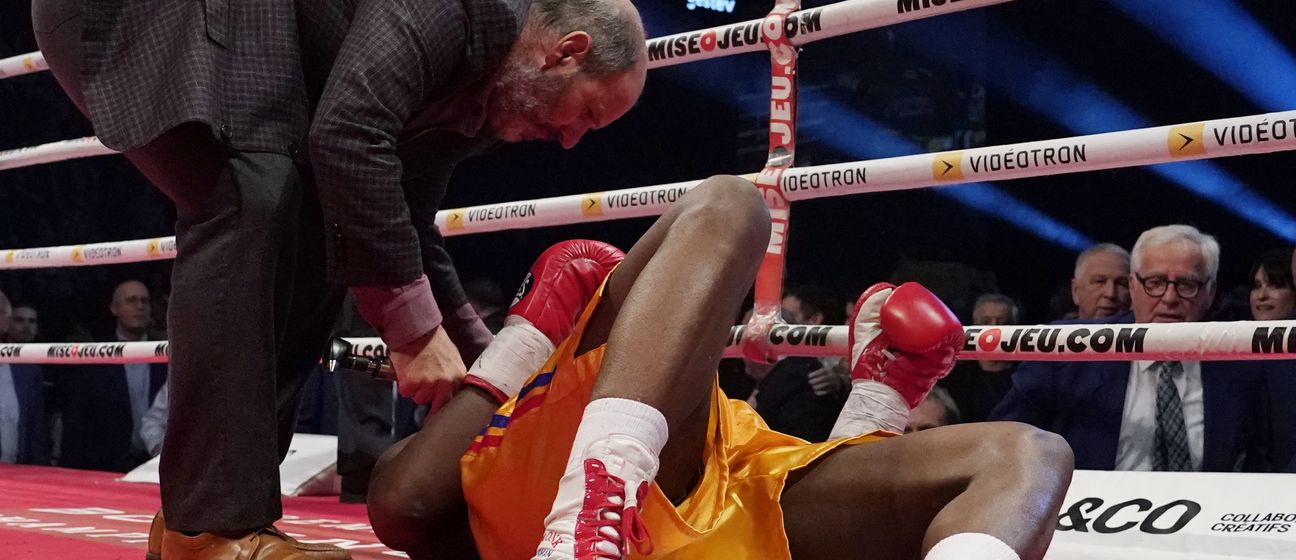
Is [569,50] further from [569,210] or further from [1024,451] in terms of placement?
[569,210]

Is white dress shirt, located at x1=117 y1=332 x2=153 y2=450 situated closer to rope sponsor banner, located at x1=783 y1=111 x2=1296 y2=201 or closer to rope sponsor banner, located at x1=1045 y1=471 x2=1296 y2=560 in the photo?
rope sponsor banner, located at x1=783 y1=111 x2=1296 y2=201

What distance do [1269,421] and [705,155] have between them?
3.40 meters

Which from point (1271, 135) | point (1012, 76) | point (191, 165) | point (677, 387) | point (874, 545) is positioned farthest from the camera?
point (1012, 76)

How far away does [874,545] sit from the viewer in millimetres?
999

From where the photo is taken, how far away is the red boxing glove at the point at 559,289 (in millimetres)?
1172

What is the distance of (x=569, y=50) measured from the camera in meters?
1.13

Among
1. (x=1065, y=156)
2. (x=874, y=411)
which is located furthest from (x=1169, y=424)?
(x=874, y=411)

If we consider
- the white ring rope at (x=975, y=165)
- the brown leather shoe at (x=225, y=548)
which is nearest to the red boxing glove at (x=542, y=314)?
the brown leather shoe at (x=225, y=548)

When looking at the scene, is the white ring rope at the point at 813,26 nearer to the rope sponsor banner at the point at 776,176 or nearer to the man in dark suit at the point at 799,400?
the rope sponsor banner at the point at 776,176

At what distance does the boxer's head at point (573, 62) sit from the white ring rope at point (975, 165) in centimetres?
36

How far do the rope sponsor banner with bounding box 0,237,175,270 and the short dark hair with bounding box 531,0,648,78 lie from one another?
4.07ft

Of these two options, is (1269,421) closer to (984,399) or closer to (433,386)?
(984,399)

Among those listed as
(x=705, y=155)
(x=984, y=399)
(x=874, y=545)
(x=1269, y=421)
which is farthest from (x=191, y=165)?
(x=705, y=155)

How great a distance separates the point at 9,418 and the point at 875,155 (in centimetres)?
362
